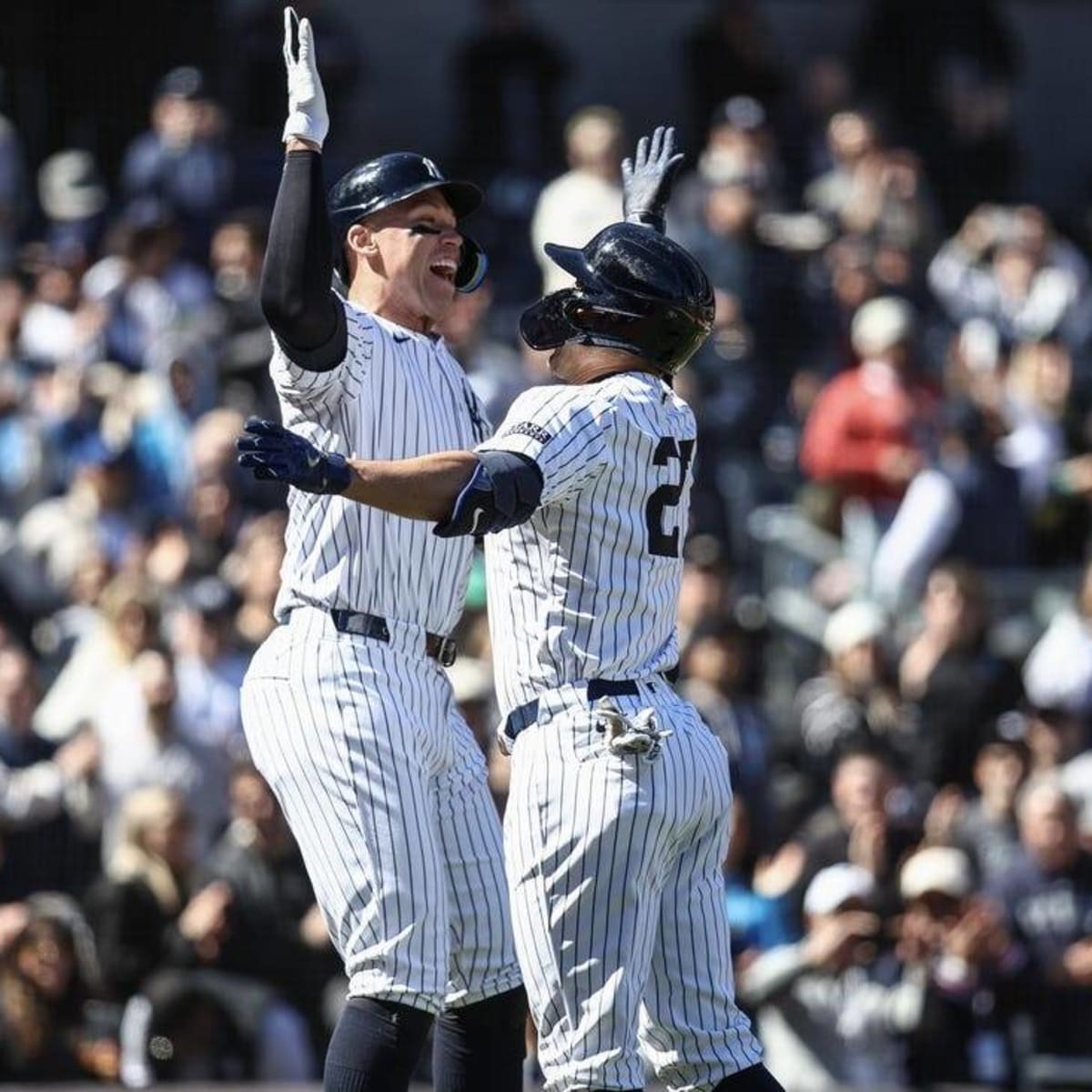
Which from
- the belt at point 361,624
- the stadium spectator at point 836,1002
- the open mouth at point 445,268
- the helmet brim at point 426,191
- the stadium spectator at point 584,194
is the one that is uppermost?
the stadium spectator at point 584,194

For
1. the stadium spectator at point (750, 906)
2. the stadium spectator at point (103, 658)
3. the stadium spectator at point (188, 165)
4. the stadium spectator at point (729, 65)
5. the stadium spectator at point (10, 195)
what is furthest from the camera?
the stadium spectator at point (729, 65)

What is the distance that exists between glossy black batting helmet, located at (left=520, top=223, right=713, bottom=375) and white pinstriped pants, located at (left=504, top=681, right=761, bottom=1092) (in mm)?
656

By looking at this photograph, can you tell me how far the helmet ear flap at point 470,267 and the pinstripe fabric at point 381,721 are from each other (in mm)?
214

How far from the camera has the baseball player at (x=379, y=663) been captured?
17.1 ft

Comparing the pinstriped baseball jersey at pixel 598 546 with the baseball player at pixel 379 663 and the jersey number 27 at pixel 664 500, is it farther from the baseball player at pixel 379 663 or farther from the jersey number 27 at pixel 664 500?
the baseball player at pixel 379 663

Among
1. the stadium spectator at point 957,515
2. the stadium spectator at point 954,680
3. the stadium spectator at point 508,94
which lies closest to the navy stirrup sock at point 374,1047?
the stadium spectator at point 954,680

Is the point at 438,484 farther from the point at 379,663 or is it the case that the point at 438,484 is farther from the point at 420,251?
the point at 420,251

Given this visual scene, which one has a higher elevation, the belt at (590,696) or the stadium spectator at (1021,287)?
the stadium spectator at (1021,287)

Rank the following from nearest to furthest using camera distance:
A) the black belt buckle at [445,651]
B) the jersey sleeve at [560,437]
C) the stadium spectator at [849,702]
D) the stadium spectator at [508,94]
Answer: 1. the jersey sleeve at [560,437]
2. the black belt buckle at [445,651]
3. the stadium spectator at [849,702]
4. the stadium spectator at [508,94]

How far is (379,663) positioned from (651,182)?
1261mm

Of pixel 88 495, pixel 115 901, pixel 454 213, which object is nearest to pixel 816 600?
pixel 88 495

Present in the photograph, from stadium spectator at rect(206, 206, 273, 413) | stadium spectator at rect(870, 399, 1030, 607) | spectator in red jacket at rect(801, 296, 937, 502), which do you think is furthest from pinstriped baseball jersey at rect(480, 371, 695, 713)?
spectator in red jacket at rect(801, 296, 937, 502)

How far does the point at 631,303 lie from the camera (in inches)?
207

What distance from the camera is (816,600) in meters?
11.1
